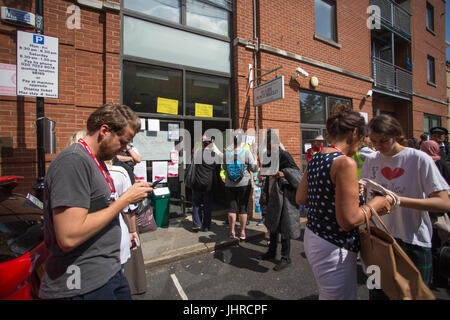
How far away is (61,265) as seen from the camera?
3.95ft

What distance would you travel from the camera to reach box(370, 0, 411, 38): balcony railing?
9.62 m

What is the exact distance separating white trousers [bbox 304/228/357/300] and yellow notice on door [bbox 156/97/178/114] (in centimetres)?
455

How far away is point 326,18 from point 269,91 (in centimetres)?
504

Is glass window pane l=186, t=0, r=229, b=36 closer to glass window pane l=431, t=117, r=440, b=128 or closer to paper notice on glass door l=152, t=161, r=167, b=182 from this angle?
paper notice on glass door l=152, t=161, r=167, b=182

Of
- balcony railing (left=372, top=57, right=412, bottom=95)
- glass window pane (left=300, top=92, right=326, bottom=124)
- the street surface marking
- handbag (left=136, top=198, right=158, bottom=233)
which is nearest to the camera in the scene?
the street surface marking

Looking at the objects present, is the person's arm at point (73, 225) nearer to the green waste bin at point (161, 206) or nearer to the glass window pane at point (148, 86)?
the green waste bin at point (161, 206)

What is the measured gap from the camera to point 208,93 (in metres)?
5.81

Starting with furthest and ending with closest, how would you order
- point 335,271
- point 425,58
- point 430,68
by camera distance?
point 430,68, point 425,58, point 335,271

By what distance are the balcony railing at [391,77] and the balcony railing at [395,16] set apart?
5.63 feet

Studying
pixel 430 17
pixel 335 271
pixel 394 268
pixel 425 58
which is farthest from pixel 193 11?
pixel 430 17

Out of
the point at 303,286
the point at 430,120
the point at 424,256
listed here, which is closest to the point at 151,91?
the point at 303,286

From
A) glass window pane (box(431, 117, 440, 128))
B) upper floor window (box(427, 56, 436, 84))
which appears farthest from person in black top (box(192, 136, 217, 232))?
upper floor window (box(427, 56, 436, 84))

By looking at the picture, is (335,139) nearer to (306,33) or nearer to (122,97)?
(122,97)

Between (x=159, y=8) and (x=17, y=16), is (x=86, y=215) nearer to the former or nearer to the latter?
(x=17, y=16)
